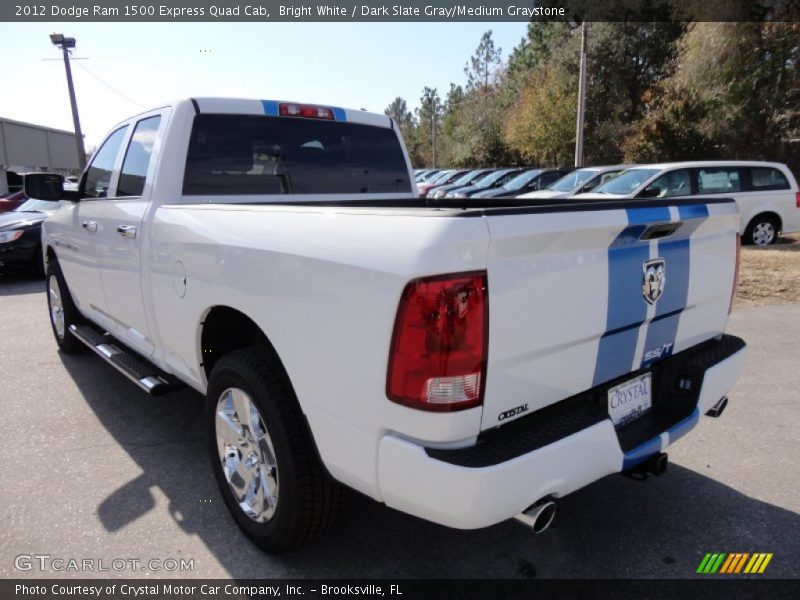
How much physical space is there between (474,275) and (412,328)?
0.24 meters

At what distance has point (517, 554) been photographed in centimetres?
255

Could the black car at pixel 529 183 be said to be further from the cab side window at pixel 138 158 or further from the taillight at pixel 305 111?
the cab side window at pixel 138 158

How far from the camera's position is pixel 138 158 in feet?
11.9

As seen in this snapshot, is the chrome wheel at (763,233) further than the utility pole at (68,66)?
No

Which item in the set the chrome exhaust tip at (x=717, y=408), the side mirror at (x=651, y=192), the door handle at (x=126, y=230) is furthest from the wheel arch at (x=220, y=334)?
the side mirror at (x=651, y=192)

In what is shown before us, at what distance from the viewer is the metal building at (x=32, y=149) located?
37.4 m

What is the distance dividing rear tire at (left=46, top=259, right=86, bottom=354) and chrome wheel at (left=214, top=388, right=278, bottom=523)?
301 cm

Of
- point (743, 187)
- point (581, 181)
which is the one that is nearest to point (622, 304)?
point (743, 187)

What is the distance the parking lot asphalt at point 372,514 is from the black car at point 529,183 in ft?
36.8

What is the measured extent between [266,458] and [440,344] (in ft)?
3.60

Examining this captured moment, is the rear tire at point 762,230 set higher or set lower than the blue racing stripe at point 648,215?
lower

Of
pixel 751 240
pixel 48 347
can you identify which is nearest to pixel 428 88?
pixel 751 240

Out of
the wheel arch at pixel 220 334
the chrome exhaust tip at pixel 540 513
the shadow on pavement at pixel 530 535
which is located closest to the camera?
the chrome exhaust tip at pixel 540 513

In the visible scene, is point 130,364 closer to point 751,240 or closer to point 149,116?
point 149,116
